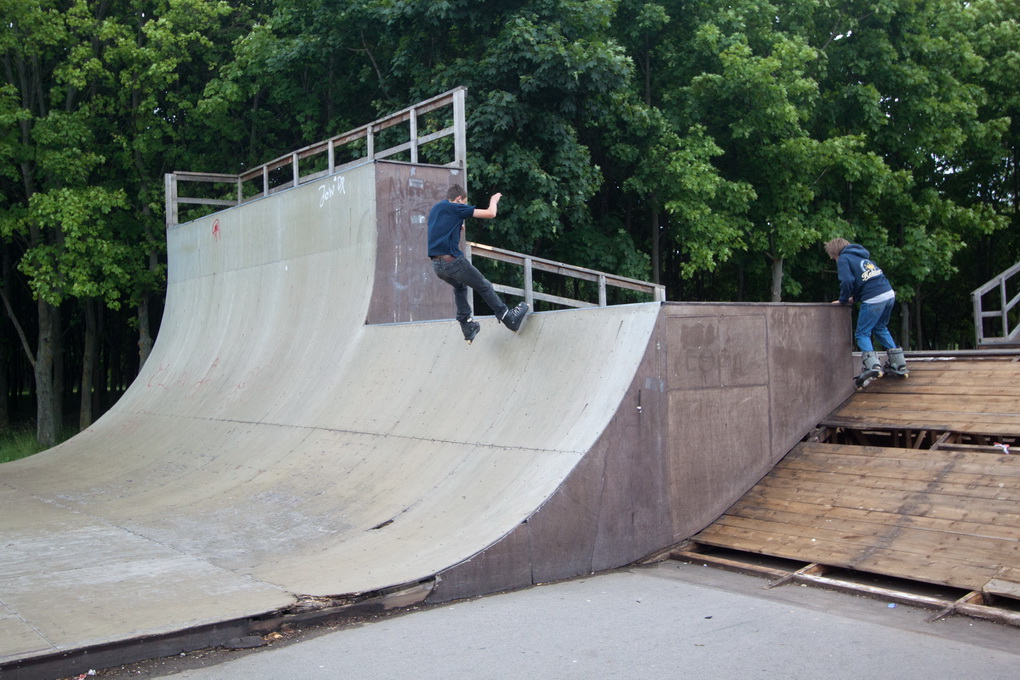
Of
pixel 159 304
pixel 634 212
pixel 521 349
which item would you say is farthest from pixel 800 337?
pixel 159 304

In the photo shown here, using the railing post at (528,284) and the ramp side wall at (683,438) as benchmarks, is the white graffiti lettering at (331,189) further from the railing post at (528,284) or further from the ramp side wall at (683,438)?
the ramp side wall at (683,438)

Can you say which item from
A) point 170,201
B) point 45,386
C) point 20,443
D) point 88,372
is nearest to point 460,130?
point 170,201

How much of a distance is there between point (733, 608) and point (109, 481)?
7.83 metres

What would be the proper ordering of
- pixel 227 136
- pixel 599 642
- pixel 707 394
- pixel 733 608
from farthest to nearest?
pixel 227 136
pixel 707 394
pixel 733 608
pixel 599 642

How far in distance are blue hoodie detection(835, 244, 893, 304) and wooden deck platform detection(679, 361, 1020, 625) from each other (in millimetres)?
830

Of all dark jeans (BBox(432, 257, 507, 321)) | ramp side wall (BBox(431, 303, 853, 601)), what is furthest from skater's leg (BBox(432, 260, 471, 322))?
ramp side wall (BBox(431, 303, 853, 601))

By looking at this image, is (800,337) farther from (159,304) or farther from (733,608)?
(159,304)

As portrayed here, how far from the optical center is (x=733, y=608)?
526 centimetres

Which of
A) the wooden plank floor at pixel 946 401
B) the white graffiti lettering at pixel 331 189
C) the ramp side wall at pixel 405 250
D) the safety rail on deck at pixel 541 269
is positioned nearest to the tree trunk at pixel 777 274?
the safety rail on deck at pixel 541 269

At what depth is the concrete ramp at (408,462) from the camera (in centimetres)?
565

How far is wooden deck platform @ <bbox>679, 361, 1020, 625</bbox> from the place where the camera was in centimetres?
557

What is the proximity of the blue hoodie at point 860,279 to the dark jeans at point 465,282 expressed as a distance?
3.21 metres

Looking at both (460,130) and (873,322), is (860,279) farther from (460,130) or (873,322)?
(460,130)

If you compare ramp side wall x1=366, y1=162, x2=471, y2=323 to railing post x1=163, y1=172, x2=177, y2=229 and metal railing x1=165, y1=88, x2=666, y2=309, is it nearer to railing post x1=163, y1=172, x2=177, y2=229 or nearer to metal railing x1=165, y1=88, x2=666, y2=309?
metal railing x1=165, y1=88, x2=666, y2=309
